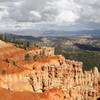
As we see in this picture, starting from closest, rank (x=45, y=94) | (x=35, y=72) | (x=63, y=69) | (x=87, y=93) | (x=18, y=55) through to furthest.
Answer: (x=45, y=94), (x=35, y=72), (x=87, y=93), (x=63, y=69), (x=18, y=55)

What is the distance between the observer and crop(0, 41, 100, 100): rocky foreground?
37.3 metres

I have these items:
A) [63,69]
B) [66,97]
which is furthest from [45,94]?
[63,69]

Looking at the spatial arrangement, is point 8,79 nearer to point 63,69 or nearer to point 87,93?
point 63,69

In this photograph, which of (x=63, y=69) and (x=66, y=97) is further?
(x=63, y=69)

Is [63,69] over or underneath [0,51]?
underneath

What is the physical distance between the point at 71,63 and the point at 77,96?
16712 millimetres

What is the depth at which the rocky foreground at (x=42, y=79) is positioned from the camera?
3731 cm

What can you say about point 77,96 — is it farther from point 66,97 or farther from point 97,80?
point 97,80

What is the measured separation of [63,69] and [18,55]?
17565mm

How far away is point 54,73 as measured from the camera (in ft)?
175

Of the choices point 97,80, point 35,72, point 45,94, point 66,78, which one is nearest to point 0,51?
point 35,72

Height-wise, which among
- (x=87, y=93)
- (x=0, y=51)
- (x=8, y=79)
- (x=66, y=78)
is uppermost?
(x=0, y=51)

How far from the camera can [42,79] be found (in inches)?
1884

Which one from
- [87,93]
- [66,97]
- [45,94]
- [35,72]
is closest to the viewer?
[45,94]
